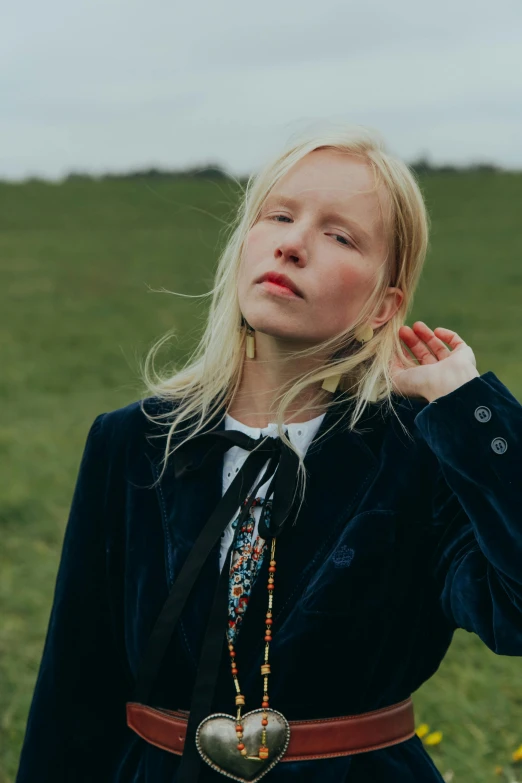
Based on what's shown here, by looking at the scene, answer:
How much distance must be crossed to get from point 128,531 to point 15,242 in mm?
19589

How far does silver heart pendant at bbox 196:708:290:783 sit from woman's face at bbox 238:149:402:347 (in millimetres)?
747

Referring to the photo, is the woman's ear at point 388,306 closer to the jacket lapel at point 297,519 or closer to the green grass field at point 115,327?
the jacket lapel at point 297,519

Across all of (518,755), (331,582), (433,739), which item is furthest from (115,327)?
(331,582)

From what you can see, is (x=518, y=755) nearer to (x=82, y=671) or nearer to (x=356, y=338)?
(x=82, y=671)

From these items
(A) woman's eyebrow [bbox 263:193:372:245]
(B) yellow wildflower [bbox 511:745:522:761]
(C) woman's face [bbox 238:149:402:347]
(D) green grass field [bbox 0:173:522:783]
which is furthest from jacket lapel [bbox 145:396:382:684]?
(B) yellow wildflower [bbox 511:745:522:761]

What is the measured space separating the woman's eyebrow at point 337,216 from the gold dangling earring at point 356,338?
0.18 meters

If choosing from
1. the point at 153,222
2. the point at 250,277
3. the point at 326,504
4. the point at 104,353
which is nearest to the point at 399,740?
the point at 326,504

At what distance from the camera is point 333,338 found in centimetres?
225

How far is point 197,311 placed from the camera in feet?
53.8

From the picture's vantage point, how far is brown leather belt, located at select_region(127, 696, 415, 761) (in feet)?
6.81

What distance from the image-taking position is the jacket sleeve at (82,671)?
2379 mm

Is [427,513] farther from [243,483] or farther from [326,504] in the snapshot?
[243,483]

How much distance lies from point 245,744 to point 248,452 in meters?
0.60

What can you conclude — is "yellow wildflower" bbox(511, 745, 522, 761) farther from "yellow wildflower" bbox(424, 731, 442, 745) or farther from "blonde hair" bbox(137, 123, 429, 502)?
"blonde hair" bbox(137, 123, 429, 502)
